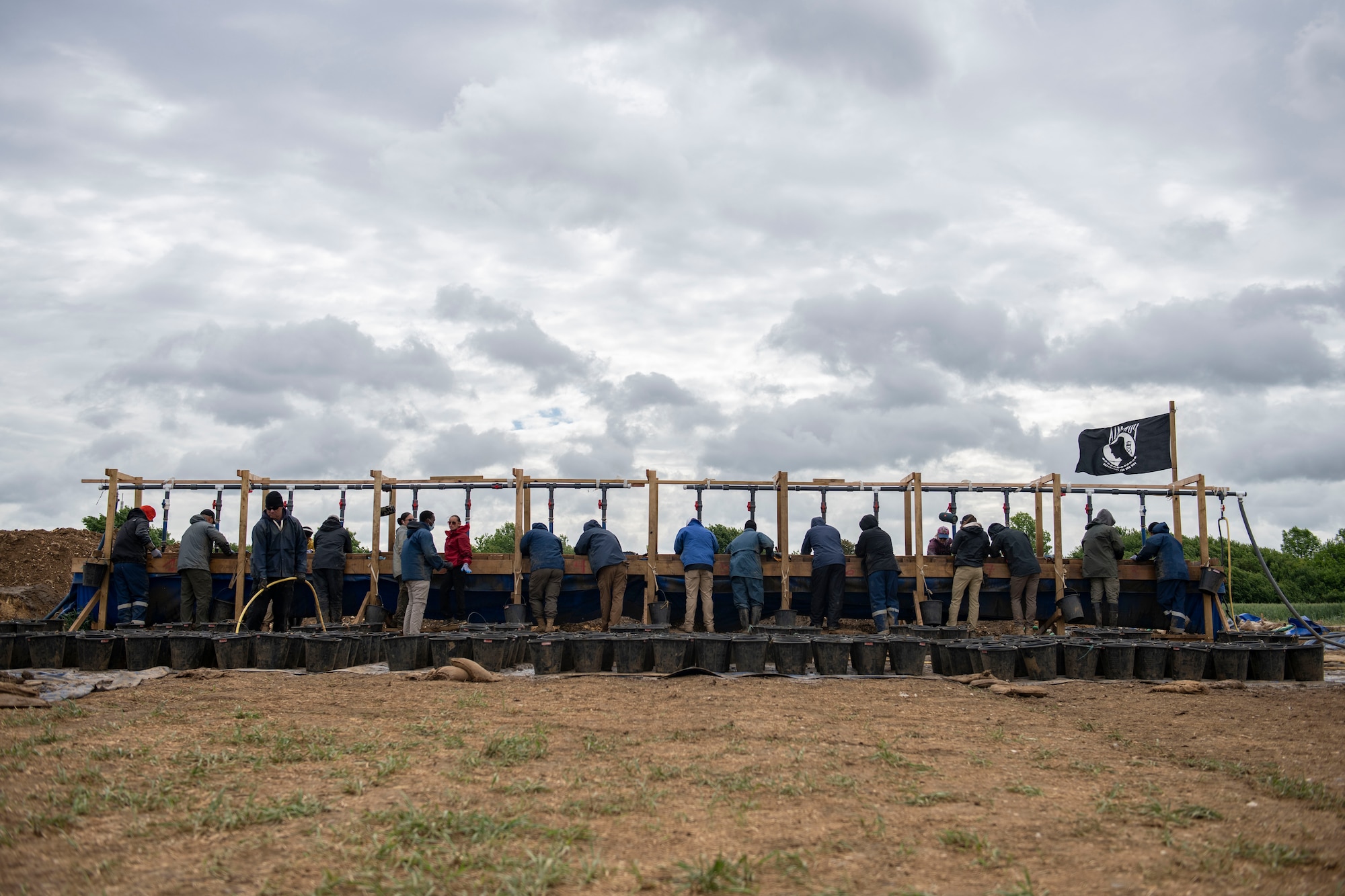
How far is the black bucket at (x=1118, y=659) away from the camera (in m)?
11.3

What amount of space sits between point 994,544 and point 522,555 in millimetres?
8210

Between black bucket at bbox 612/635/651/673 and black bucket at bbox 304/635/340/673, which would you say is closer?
black bucket at bbox 612/635/651/673

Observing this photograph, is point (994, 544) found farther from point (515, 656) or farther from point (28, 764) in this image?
point (28, 764)

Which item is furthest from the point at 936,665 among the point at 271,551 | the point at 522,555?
the point at 271,551

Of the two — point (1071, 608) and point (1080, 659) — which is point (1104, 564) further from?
point (1080, 659)

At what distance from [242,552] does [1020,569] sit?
1327 centimetres

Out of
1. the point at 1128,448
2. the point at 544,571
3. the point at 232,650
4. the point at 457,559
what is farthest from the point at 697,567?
the point at 1128,448

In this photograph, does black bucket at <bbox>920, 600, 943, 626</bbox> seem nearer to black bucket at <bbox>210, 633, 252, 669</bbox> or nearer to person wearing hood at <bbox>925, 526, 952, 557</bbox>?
person wearing hood at <bbox>925, 526, 952, 557</bbox>

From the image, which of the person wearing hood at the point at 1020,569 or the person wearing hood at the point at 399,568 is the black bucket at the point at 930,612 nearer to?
the person wearing hood at the point at 1020,569

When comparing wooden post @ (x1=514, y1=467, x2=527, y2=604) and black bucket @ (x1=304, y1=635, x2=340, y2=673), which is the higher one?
wooden post @ (x1=514, y1=467, x2=527, y2=604)

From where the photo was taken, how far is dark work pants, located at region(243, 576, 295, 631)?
625 inches

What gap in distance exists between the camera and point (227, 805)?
15.3ft

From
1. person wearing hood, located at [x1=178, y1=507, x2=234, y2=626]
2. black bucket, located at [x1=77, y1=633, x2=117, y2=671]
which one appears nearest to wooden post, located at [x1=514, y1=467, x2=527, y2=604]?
person wearing hood, located at [x1=178, y1=507, x2=234, y2=626]

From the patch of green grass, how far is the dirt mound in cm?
3038
